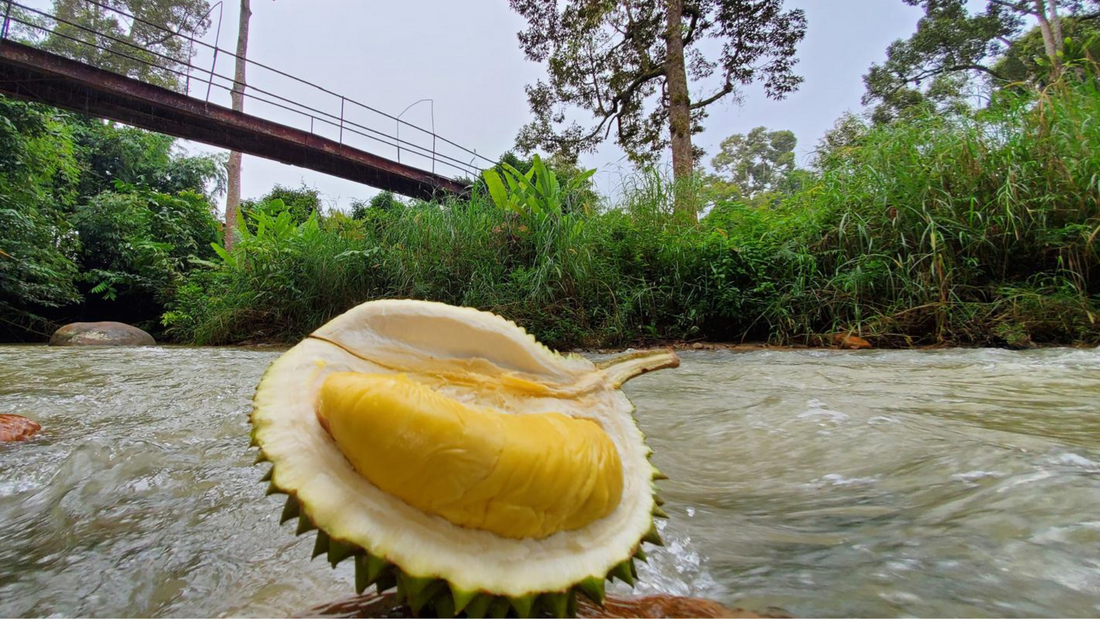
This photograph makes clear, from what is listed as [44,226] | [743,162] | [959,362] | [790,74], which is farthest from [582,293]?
[743,162]

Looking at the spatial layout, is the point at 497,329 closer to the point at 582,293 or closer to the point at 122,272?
the point at 582,293

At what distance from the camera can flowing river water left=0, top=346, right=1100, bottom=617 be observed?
24.5 inches

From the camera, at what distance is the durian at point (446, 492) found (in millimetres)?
434

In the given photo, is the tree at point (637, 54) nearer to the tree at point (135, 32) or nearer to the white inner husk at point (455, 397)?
the white inner husk at point (455, 397)

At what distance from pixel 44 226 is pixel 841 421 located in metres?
14.1

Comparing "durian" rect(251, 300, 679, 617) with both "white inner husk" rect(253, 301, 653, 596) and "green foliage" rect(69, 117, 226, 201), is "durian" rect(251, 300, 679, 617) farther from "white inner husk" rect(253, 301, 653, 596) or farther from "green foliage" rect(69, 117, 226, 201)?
"green foliage" rect(69, 117, 226, 201)

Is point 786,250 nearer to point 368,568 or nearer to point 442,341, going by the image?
point 442,341

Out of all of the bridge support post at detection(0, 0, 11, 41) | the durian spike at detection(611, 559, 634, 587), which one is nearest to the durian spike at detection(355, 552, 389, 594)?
the durian spike at detection(611, 559, 634, 587)

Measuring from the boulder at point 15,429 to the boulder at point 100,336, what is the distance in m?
7.56

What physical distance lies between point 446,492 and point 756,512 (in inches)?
27.9

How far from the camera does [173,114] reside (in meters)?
9.62

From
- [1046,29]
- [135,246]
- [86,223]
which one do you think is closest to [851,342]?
[135,246]

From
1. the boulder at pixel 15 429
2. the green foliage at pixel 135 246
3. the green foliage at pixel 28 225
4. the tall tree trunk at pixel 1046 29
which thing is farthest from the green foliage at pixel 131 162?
the tall tree trunk at pixel 1046 29

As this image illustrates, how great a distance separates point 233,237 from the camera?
13.1 metres
